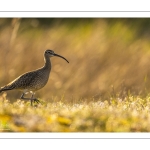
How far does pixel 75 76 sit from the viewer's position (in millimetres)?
18062

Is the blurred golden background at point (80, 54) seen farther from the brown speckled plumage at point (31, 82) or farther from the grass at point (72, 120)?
the grass at point (72, 120)

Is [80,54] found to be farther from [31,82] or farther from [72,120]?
[72,120]

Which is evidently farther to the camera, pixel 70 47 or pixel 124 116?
pixel 70 47

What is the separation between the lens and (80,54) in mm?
18641

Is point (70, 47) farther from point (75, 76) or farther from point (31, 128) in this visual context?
point (31, 128)

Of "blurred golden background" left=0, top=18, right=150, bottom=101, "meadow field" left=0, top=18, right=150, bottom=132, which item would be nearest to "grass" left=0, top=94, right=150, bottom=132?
"meadow field" left=0, top=18, right=150, bottom=132

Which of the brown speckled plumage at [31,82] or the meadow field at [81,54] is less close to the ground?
the meadow field at [81,54]

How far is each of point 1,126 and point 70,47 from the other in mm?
8140

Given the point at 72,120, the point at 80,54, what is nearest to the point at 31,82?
the point at 72,120

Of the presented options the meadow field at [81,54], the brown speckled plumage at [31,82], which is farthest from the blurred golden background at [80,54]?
the brown speckled plumage at [31,82]

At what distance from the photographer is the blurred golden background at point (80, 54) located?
1748 centimetres
